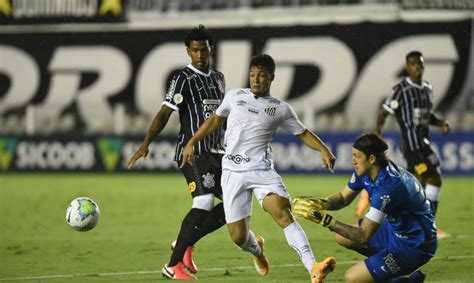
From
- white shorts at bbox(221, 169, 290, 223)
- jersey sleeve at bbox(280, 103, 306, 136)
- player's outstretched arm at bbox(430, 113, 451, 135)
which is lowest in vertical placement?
player's outstretched arm at bbox(430, 113, 451, 135)

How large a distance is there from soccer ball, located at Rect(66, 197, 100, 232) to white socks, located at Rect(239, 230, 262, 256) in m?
1.51

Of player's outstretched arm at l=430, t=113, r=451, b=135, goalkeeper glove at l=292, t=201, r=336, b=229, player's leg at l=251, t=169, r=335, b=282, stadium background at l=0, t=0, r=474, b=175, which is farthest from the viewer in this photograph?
stadium background at l=0, t=0, r=474, b=175

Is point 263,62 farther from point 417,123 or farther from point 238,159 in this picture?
point 417,123

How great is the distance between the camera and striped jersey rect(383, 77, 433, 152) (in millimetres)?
12625

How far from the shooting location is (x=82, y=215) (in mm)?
9445

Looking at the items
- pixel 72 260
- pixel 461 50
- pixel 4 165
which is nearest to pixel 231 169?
pixel 72 260

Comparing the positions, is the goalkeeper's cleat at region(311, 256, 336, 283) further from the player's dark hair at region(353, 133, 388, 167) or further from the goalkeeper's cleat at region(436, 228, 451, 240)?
the goalkeeper's cleat at region(436, 228, 451, 240)

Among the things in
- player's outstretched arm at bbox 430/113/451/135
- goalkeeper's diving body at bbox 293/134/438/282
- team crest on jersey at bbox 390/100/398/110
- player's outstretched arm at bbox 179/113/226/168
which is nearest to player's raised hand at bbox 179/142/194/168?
player's outstretched arm at bbox 179/113/226/168

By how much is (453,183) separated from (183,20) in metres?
11.2

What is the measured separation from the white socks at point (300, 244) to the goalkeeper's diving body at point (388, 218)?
0.96 ft

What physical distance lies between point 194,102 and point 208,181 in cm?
74

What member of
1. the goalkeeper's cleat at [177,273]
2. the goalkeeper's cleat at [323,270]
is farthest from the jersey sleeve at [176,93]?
the goalkeeper's cleat at [323,270]

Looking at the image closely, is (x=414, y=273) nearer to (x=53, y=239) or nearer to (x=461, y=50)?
(x=53, y=239)

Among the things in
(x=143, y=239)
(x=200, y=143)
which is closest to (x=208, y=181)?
(x=200, y=143)
